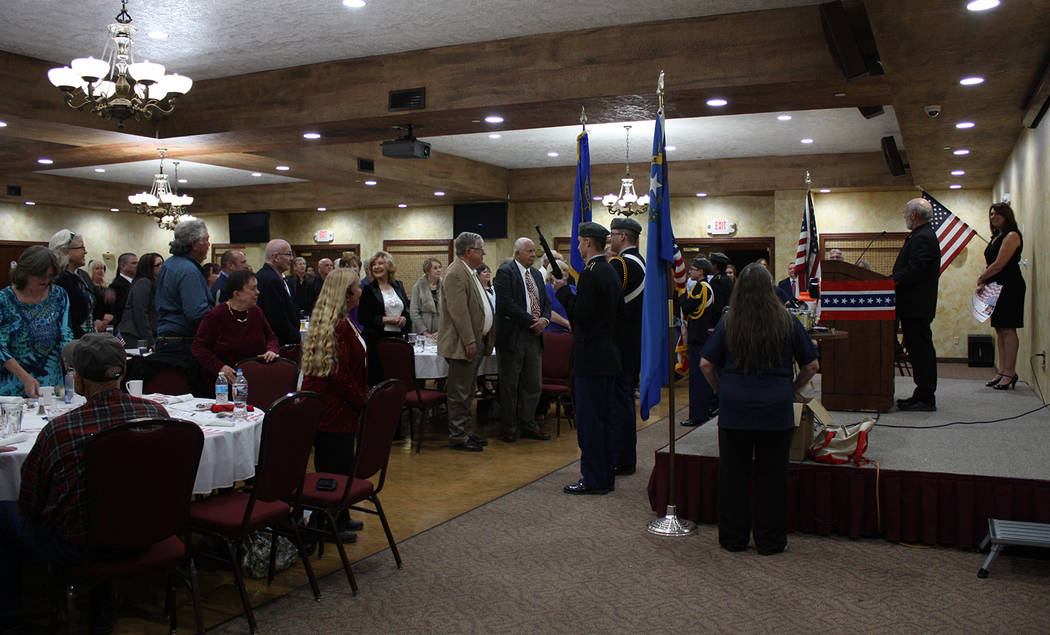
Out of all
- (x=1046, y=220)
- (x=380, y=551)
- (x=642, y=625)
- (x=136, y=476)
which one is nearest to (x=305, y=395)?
(x=136, y=476)

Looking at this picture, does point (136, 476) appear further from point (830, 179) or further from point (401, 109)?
point (830, 179)

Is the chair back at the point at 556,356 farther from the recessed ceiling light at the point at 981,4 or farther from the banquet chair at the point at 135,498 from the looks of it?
the banquet chair at the point at 135,498

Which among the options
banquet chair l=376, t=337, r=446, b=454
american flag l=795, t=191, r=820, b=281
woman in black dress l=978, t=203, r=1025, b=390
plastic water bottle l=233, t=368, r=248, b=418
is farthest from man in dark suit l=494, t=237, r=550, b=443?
woman in black dress l=978, t=203, r=1025, b=390

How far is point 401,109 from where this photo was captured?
7.43 meters

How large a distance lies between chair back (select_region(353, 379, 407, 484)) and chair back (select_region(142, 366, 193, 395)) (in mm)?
1613

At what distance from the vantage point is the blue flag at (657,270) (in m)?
4.69

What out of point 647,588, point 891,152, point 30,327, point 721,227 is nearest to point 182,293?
point 30,327

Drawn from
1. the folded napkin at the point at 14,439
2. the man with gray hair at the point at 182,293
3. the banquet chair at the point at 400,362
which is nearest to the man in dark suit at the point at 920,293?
the banquet chair at the point at 400,362

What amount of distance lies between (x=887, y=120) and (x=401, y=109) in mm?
6298

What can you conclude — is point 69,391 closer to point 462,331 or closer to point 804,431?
point 462,331

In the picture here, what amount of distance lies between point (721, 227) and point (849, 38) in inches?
354

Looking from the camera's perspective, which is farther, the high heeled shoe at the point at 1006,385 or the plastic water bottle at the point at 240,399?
the high heeled shoe at the point at 1006,385

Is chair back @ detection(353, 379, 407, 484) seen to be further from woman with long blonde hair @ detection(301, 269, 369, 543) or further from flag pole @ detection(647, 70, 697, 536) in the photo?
flag pole @ detection(647, 70, 697, 536)

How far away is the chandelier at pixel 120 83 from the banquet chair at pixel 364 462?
3791mm
